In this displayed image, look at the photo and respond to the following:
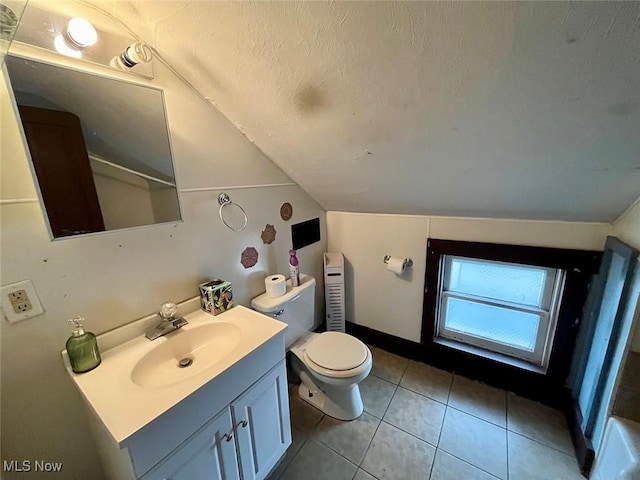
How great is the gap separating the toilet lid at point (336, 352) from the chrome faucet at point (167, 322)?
2.46 ft

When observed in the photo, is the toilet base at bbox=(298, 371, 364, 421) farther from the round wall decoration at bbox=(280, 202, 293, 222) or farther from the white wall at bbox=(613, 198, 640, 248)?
the white wall at bbox=(613, 198, 640, 248)

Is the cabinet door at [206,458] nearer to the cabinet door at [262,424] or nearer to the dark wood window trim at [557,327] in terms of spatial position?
the cabinet door at [262,424]

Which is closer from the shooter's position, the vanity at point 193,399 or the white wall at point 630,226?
the vanity at point 193,399

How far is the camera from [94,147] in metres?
0.90

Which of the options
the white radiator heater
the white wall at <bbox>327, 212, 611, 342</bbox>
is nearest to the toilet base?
the white radiator heater

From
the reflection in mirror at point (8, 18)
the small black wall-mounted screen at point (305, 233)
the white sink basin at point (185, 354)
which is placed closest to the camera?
the reflection in mirror at point (8, 18)

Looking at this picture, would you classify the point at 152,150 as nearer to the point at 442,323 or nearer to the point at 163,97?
the point at 163,97

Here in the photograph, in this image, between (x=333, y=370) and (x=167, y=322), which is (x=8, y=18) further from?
(x=333, y=370)

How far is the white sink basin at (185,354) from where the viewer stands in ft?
3.14

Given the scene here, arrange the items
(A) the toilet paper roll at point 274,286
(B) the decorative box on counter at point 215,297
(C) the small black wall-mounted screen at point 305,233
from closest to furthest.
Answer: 1. (B) the decorative box on counter at point 215,297
2. (A) the toilet paper roll at point 274,286
3. (C) the small black wall-mounted screen at point 305,233

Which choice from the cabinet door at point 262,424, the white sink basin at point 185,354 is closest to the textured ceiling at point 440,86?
the white sink basin at point 185,354

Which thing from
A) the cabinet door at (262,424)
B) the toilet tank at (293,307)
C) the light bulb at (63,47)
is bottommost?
the cabinet door at (262,424)

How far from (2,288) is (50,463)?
660mm

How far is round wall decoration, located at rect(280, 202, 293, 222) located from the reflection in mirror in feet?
3.86
